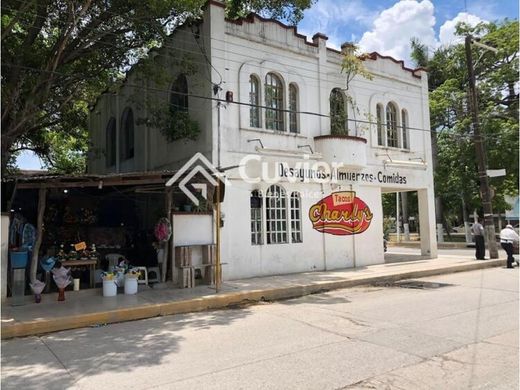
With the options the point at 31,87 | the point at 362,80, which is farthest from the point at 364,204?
the point at 31,87

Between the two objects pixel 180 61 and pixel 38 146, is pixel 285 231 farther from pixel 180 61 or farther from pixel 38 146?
pixel 38 146

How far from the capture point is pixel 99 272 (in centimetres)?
1154

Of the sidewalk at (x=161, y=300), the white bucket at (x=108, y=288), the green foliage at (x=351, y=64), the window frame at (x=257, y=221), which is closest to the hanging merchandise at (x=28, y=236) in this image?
the sidewalk at (x=161, y=300)

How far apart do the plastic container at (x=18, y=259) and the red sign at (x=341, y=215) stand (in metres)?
8.18

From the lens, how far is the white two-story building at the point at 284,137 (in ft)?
43.0

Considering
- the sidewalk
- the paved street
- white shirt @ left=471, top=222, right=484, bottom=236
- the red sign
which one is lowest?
the paved street

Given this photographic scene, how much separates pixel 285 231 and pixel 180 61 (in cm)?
597

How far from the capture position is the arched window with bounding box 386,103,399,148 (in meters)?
17.6

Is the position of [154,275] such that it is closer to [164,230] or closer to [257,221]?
[164,230]

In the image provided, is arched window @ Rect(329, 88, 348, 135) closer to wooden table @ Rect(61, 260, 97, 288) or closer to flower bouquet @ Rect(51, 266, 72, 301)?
wooden table @ Rect(61, 260, 97, 288)

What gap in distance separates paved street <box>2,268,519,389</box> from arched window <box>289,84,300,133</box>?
670 cm

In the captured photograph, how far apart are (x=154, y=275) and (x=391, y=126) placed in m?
10.6

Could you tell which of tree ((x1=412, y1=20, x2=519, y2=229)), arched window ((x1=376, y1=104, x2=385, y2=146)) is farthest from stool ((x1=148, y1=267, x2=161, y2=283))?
tree ((x1=412, y1=20, x2=519, y2=229))

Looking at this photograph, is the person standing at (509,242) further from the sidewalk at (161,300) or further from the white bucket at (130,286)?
the white bucket at (130,286)
